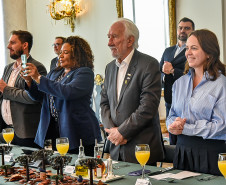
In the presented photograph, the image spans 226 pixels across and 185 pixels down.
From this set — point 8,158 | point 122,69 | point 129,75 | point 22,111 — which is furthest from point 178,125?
point 22,111

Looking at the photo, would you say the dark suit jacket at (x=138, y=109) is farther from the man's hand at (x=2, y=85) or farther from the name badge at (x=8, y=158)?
the man's hand at (x=2, y=85)

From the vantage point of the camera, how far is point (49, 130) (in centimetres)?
355

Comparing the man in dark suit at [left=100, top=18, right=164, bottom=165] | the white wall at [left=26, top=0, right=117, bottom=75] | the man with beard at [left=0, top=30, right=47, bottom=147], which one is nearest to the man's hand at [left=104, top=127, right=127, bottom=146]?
the man in dark suit at [left=100, top=18, right=164, bottom=165]

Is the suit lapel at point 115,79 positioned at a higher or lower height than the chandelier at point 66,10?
lower

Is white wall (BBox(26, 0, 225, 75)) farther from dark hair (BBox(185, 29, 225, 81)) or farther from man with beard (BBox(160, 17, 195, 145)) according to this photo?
dark hair (BBox(185, 29, 225, 81))

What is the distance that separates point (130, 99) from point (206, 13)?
3.02m

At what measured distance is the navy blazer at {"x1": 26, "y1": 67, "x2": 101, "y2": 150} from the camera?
3328mm

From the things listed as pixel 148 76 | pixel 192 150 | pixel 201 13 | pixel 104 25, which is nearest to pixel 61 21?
pixel 104 25

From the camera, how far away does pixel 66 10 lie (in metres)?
7.23

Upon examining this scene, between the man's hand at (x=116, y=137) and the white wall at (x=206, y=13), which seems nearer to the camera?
the man's hand at (x=116, y=137)

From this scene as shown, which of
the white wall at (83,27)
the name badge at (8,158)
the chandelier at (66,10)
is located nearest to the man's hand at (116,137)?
the name badge at (8,158)

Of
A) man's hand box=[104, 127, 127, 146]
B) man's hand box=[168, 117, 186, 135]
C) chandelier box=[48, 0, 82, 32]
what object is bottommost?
man's hand box=[104, 127, 127, 146]

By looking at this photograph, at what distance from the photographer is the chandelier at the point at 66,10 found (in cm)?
721

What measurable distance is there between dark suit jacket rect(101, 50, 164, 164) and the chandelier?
4.35 meters
